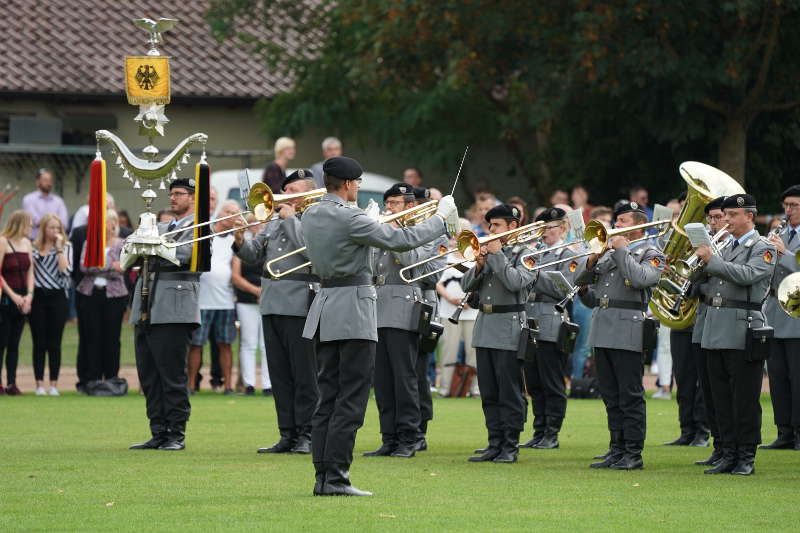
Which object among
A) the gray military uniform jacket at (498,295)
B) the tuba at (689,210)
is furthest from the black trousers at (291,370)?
the tuba at (689,210)

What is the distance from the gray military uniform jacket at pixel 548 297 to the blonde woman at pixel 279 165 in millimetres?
5138

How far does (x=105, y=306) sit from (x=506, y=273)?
7.60m

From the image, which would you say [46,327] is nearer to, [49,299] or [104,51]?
[49,299]

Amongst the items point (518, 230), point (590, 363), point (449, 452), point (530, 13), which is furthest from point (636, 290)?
point (530, 13)

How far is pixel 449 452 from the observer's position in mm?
12875

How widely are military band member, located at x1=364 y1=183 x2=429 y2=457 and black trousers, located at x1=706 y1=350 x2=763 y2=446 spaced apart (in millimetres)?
2546

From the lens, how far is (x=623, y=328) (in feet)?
38.6

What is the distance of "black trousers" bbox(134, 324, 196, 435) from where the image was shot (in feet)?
41.3

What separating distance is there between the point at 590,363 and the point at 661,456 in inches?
261

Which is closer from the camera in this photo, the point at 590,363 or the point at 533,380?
the point at 533,380

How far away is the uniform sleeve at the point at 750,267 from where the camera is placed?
10.8m

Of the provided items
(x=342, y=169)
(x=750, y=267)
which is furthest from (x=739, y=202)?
(x=342, y=169)

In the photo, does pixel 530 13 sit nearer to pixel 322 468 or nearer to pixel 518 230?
pixel 518 230

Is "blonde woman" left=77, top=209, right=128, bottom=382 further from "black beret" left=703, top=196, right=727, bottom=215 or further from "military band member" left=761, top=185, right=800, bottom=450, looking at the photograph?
"black beret" left=703, top=196, right=727, bottom=215
